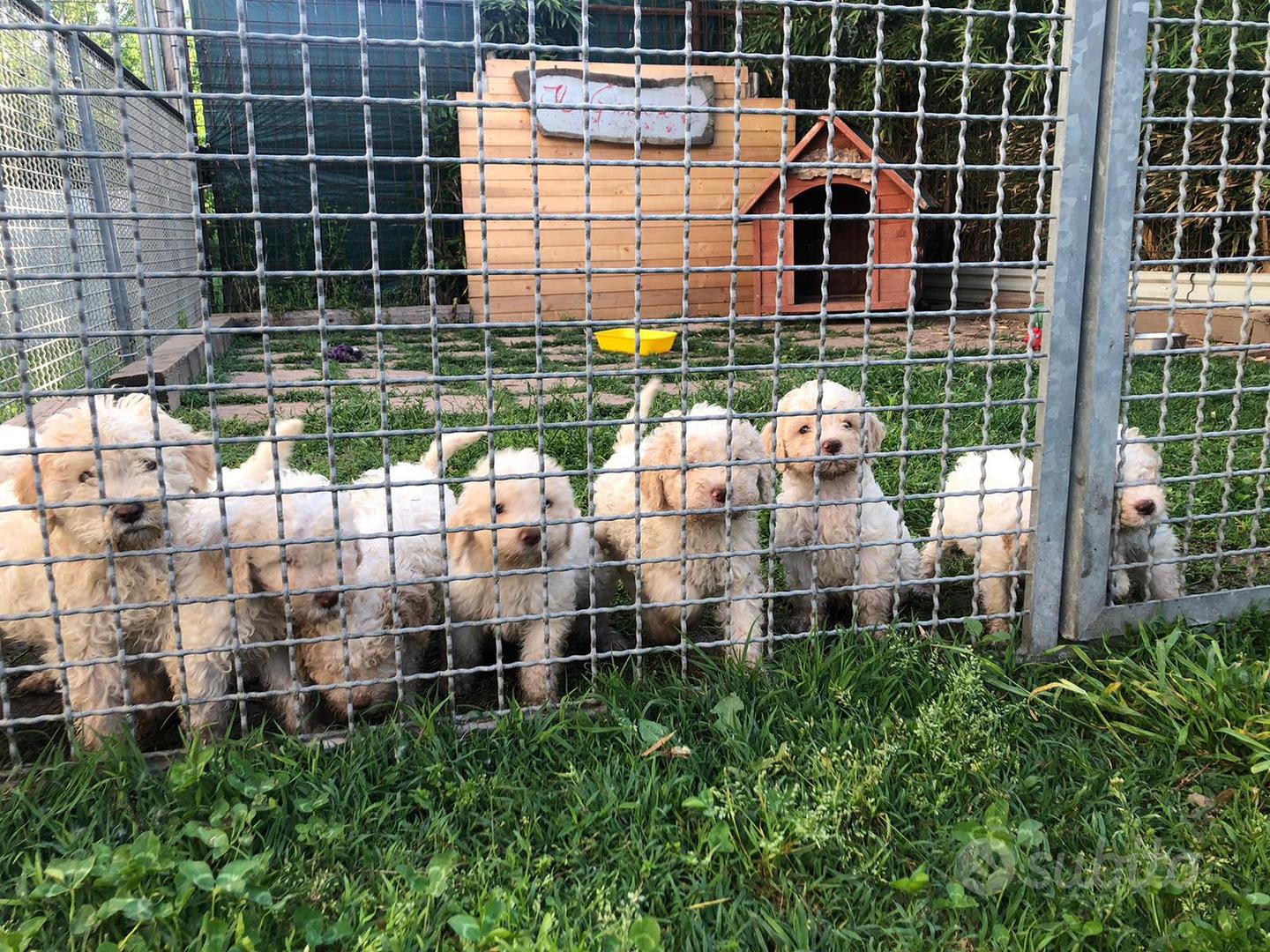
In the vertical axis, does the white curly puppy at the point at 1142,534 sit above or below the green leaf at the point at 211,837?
above

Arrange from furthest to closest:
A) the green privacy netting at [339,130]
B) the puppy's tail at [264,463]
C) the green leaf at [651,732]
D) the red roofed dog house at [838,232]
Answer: the green privacy netting at [339,130]
the red roofed dog house at [838,232]
the puppy's tail at [264,463]
the green leaf at [651,732]

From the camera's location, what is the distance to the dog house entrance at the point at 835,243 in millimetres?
10695

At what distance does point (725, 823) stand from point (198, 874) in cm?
109

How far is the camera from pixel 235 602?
7.94ft

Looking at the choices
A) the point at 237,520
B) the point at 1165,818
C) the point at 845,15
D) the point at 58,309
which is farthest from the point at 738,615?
the point at 845,15

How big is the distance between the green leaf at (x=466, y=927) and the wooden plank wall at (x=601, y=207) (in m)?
8.16

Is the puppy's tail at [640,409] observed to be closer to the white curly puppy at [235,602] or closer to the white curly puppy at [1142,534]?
the white curly puppy at [235,602]

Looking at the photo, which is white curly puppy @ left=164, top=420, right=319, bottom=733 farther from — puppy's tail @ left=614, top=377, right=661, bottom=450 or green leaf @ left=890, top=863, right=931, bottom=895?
green leaf @ left=890, top=863, right=931, bottom=895

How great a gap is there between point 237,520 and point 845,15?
1008 cm

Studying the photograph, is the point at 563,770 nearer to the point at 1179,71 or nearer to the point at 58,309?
the point at 1179,71

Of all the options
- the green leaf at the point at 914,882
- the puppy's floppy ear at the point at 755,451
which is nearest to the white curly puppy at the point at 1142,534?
the puppy's floppy ear at the point at 755,451

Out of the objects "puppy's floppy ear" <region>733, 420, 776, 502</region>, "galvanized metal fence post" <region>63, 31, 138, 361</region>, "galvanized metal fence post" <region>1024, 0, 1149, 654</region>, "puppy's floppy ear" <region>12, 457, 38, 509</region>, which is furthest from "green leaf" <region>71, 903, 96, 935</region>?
"galvanized metal fence post" <region>63, 31, 138, 361</region>

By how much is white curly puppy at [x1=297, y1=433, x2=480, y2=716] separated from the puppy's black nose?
1.73 ft

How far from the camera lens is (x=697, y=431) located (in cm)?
310
